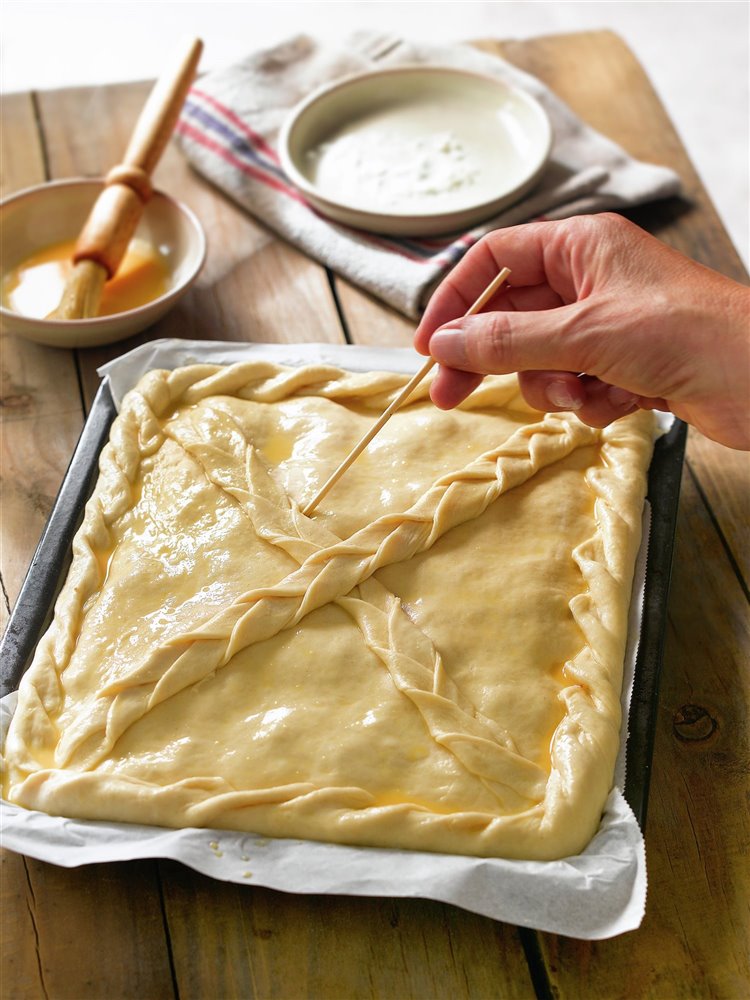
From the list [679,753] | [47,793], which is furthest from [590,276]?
[47,793]

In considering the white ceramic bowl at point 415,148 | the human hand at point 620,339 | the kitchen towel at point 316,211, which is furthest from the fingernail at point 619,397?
the white ceramic bowl at point 415,148

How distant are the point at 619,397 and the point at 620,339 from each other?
0.27 metres

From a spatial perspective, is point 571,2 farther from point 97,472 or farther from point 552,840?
point 552,840

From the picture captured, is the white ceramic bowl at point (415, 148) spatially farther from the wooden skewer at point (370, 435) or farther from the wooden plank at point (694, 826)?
the wooden plank at point (694, 826)

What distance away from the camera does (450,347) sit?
69.9 inches

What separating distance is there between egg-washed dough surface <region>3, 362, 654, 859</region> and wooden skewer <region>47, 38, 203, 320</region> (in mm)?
451

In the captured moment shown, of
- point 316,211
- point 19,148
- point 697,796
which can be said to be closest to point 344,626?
point 697,796

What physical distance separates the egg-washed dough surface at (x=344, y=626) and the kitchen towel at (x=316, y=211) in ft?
2.20

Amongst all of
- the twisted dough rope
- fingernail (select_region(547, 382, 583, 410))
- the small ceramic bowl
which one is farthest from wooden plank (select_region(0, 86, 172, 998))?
the small ceramic bowl

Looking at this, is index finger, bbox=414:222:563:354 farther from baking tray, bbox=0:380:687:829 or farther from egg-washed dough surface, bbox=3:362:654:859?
baking tray, bbox=0:380:687:829

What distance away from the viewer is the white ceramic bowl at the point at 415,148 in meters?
2.69

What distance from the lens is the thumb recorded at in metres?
1.69

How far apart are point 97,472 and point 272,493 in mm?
383

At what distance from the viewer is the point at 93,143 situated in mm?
3080
